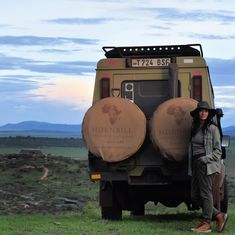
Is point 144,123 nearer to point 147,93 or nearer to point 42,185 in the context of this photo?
point 147,93

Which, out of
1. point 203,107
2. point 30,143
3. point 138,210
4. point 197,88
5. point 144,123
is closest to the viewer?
point 203,107

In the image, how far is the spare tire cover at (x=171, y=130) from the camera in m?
10.4

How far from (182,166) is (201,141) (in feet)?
3.10

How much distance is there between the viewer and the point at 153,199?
12070mm

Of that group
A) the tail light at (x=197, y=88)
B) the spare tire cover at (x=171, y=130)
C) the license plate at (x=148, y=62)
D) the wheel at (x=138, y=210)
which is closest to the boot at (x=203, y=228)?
the spare tire cover at (x=171, y=130)

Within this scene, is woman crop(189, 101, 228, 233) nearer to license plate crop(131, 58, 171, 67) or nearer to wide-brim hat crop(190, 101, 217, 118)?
wide-brim hat crop(190, 101, 217, 118)

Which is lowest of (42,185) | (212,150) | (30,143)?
(42,185)

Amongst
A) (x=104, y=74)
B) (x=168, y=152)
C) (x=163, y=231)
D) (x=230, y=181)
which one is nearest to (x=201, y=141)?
(x=168, y=152)

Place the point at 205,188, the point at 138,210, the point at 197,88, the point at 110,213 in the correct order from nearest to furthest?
the point at 205,188 < the point at 197,88 < the point at 110,213 < the point at 138,210

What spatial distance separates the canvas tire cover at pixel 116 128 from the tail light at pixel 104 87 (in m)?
0.76

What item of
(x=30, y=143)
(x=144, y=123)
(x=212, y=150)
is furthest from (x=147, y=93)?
(x=30, y=143)

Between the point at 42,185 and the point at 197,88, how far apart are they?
36.0 ft

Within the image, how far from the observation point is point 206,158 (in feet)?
32.2

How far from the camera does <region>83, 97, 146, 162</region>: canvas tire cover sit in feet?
34.5
